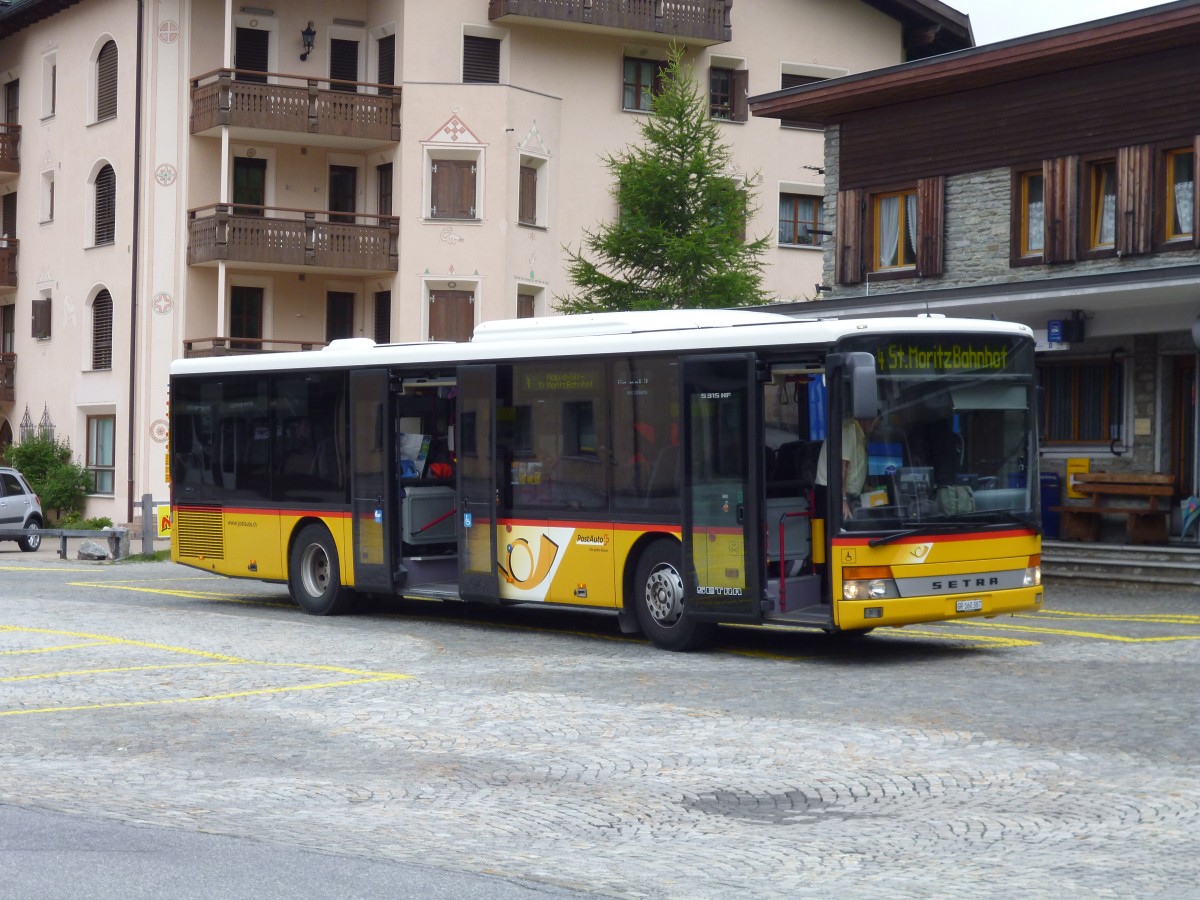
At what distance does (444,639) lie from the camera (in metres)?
17.2

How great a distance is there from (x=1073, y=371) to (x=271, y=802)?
64.0 ft

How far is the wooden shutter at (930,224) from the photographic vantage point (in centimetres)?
2858

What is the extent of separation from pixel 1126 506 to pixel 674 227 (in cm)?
1604

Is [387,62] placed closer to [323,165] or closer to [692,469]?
[323,165]

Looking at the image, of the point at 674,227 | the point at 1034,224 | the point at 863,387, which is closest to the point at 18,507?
the point at 674,227

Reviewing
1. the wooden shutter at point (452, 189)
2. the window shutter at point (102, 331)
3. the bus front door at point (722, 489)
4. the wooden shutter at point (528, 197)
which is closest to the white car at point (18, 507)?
the window shutter at point (102, 331)

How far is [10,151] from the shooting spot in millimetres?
50688

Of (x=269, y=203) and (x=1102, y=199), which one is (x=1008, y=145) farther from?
(x=269, y=203)

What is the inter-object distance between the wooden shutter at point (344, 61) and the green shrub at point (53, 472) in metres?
12.1

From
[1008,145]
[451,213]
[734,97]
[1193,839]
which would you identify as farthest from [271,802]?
[734,97]

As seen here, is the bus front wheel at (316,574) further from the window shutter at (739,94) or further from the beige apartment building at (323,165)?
the window shutter at (739,94)

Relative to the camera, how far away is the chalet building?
2456 cm

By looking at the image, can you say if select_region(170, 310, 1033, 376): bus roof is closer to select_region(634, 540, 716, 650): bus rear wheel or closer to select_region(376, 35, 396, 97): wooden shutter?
select_region(634, 540, 716, 650): bus rear wheel

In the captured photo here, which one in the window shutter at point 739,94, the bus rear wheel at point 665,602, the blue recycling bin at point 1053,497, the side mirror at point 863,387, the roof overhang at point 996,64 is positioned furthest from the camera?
the window shutter at point 739,94
